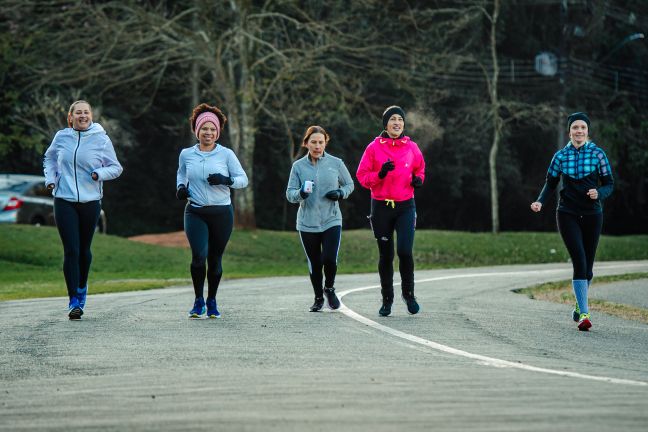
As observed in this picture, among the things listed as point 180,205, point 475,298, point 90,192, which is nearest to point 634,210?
point 180,205

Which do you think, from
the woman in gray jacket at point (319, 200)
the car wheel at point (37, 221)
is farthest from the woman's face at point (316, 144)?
the car wheel at point (37, 221)

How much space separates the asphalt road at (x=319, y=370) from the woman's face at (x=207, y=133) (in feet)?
5.59

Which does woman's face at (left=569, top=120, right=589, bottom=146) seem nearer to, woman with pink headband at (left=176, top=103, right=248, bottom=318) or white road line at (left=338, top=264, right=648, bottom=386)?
white road line at (left=338, top=264, right=648, bottom=386)

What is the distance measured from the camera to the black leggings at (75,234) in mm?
12430

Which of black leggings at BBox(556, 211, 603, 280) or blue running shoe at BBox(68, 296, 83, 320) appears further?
blue running shoe at BBox(68, 296, 83, 320)

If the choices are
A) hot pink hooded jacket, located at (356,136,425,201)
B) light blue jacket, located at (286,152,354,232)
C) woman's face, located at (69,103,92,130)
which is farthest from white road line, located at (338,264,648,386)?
woman's face, located at (69,103,92,130)

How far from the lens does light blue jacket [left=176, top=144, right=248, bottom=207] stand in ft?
40.0

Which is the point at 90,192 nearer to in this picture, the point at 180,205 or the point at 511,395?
the point at 511,395

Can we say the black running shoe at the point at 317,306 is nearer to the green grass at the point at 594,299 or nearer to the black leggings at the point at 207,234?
the black leggings at the point at 207,234

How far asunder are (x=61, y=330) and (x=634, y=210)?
49.4 meters

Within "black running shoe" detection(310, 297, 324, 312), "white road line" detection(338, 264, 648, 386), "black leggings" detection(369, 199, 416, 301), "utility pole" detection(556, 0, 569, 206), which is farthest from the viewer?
"utility pole" detection(556, 0, 569, 206)

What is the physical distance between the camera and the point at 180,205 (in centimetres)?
5269

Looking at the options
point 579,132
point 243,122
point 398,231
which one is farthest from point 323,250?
point 243,122

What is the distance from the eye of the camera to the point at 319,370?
813cm
